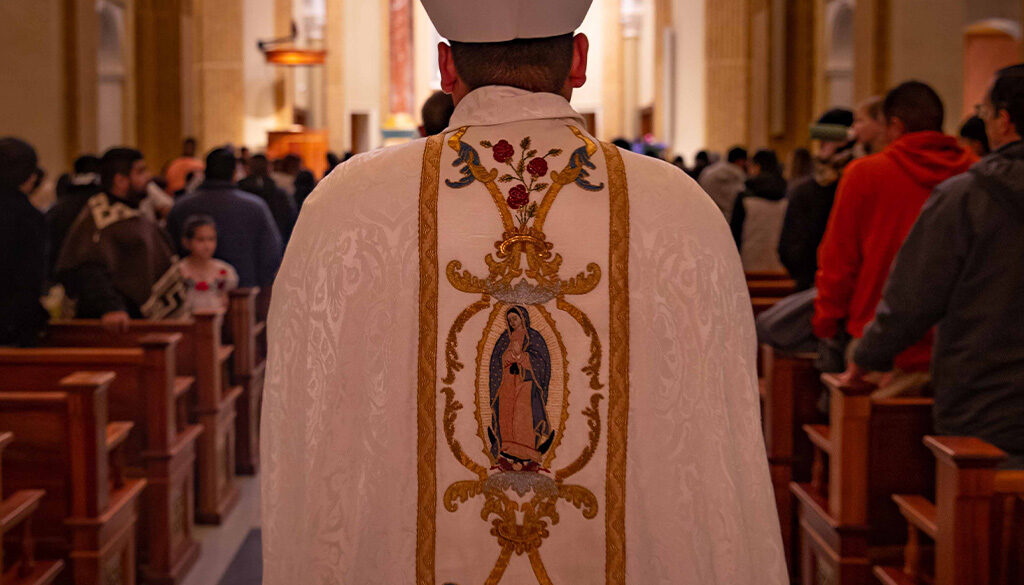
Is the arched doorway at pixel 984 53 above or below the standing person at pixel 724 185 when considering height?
above

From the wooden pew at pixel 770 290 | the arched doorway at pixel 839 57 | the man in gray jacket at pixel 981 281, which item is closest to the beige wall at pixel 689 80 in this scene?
the arched doorway at pixel 839 57

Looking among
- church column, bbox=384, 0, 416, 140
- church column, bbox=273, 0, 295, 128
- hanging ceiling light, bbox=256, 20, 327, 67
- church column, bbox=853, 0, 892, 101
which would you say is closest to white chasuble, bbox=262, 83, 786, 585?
church column, bbox=853, 0, 892, 101

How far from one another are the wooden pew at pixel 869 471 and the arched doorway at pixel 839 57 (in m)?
11.6

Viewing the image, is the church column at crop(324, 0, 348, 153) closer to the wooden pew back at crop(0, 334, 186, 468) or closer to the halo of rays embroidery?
the wooden pew back at crop(0, 334, 186, 468)

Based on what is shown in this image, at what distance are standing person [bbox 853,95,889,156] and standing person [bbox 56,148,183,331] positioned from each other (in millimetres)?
3418

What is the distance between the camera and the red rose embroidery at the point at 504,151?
194cm

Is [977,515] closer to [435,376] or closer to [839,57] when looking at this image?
[435,376]

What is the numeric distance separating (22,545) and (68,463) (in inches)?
18.4

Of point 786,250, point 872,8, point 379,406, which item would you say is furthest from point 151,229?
point 872,8

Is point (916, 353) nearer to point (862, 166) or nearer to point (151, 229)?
point (862, 166)

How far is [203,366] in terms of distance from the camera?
5.90 m

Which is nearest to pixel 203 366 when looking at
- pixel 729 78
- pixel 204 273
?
pixel 204 273

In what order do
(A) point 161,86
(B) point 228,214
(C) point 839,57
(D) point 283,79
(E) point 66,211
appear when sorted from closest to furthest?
(E) point 66,211 → (B) point 228,214 → (C) point 839,57 → (A) point 161,86 → (D) point 283,79

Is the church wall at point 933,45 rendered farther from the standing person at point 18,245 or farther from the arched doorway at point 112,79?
the arched doorway at point 112,79
